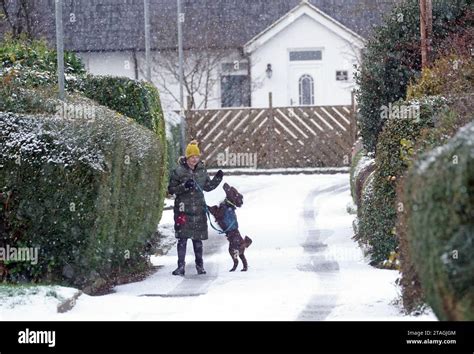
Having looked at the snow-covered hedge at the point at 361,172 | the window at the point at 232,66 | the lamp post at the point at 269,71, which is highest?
the window at the point at 232,66

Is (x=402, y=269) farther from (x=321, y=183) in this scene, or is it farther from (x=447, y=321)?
(x=321, y=183)

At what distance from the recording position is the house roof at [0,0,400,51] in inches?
1399

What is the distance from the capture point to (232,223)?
13492 mm

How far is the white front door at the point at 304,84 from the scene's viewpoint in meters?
35.8

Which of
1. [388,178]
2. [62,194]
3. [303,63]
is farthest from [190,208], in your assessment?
[303,63]

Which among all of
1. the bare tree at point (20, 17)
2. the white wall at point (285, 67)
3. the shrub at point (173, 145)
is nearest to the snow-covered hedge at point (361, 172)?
the shrub at point (173, 145)

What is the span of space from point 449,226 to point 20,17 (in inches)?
746

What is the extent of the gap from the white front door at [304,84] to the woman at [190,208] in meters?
22.8

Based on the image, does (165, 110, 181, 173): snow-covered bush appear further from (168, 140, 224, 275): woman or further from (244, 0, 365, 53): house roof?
(244, 0, 365, 53): house roof

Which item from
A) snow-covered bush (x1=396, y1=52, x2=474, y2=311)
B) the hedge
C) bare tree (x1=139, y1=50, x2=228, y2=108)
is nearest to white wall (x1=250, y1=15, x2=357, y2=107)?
bare tree (x1=139, y1=50, x2=228, y2=108)

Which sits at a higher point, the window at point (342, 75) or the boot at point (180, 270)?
the window at point (342, 75)

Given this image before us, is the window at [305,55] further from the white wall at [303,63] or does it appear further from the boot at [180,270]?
the boot at [180,270]

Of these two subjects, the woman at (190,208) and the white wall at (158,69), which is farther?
the white wall at (158,69)
